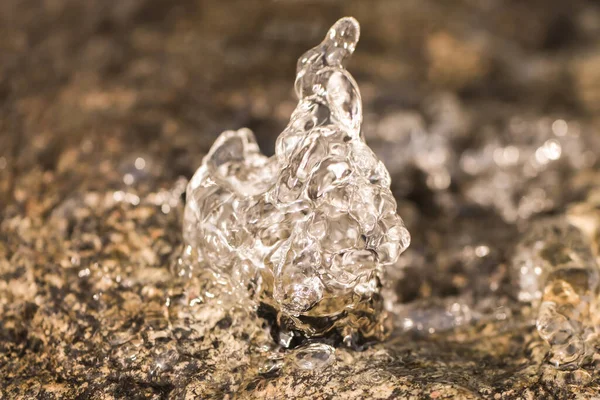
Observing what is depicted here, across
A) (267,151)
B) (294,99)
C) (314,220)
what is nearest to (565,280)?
(314,220)

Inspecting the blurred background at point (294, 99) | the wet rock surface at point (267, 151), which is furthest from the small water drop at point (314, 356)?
the blurred background at point (294, 99)

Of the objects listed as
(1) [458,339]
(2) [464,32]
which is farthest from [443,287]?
(2) [464,32]

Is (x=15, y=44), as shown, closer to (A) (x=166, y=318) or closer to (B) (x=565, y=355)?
(A) (x=166, y=318)

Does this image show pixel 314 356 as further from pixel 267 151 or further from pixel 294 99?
pixel 294 99

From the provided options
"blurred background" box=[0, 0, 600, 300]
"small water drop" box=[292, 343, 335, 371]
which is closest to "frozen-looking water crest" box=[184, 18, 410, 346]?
"small water drop" box=[292, 343, 335, 371]

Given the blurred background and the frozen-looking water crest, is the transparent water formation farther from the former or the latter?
the frozen-looking water crest

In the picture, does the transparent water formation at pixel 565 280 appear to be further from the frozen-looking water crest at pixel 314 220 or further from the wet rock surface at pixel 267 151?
the frozen-looking water crest at pixel 314 220
